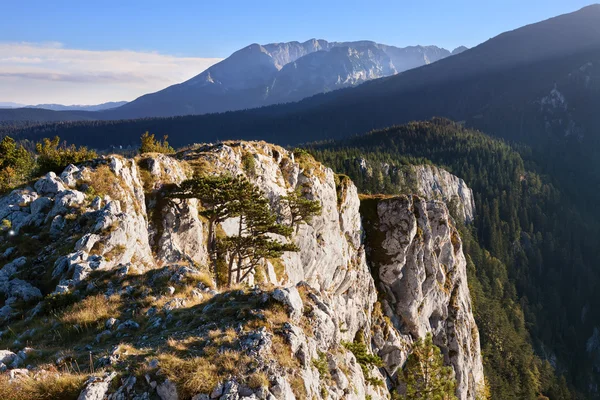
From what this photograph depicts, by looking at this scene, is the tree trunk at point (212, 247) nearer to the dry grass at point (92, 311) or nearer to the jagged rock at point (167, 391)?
the dry grass at point (92, 311)

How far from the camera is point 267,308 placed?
13781 millimetres

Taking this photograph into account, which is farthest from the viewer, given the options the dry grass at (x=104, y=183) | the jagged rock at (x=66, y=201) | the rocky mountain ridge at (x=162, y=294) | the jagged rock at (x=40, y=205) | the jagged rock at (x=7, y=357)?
the dry grass at (x=104, y=183)

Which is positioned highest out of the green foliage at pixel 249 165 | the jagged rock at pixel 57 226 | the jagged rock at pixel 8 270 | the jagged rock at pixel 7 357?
the green foliage at pixel 249 165

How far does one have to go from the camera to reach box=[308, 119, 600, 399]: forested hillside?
9225cm

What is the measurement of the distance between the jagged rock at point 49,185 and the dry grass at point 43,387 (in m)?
17.4

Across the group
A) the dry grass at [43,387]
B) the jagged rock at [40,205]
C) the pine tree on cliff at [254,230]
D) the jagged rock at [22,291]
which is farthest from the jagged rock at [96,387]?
the jagged rock at [40,205]

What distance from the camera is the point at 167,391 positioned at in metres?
9.75

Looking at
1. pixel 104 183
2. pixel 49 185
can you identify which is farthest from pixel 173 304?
pixel 49 185

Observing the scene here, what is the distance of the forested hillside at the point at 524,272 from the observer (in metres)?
92.2

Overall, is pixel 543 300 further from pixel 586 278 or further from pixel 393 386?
pixel 393 386

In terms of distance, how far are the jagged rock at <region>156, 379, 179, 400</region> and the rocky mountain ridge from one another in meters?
0.03

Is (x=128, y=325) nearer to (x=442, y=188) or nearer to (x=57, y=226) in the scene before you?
(x=57, y=226)

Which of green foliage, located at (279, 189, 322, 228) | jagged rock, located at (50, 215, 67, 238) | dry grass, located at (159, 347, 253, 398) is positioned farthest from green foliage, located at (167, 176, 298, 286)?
dry grass, located at (159, 347, 253, 398)

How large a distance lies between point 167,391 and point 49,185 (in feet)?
68.8
